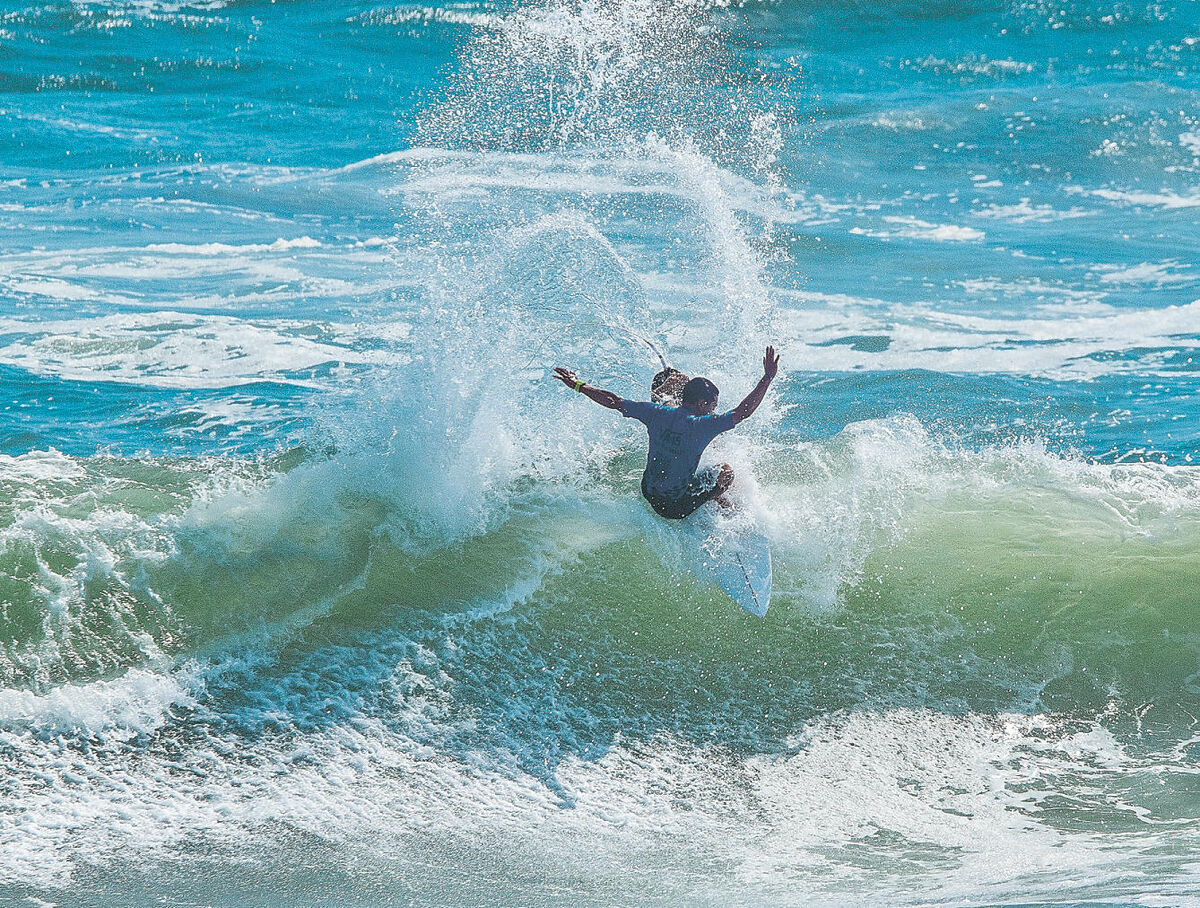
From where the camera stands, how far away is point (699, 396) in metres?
7.56

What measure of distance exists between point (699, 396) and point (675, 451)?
1.36 feet

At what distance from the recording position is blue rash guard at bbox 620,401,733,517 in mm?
7602

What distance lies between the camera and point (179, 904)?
5.57 metres

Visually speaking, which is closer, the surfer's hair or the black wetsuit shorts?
the surfer's hair

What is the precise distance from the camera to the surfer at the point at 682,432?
24.6 feet

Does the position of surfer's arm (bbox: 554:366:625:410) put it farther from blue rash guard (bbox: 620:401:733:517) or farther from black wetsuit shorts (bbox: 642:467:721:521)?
black wetsuit shorts (bbox: 642:467:721:521)

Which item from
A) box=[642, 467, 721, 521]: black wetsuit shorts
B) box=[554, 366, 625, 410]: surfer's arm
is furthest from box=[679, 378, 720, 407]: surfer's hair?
box=[642, 467, 721, 521]: black wetsuit shorts

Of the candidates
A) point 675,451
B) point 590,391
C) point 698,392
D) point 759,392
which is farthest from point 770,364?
point 590,391

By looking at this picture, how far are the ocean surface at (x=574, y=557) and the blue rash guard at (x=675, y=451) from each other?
58 cm

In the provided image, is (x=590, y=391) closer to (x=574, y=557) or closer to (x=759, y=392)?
(x=759, y=392)

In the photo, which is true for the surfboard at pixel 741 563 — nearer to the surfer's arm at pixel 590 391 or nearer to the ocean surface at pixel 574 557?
the ocean surface at pixel 574 557

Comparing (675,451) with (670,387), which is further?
(670,387)

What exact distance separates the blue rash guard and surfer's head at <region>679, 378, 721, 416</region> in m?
0.05

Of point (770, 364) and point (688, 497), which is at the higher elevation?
→ point (770, 364)
